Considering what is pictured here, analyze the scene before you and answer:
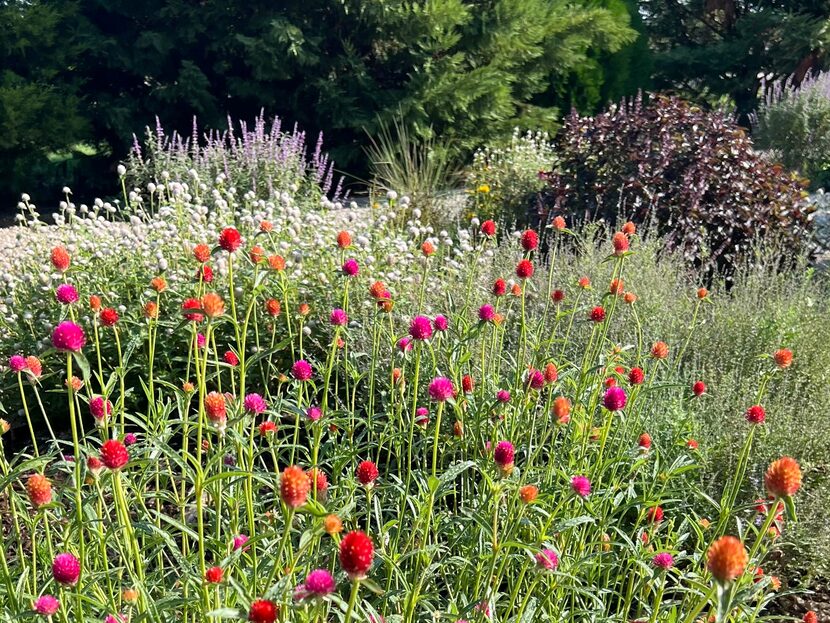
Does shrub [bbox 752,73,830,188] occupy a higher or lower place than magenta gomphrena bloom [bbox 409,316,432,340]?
higher

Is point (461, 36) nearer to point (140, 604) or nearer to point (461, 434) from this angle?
point (461, 434)

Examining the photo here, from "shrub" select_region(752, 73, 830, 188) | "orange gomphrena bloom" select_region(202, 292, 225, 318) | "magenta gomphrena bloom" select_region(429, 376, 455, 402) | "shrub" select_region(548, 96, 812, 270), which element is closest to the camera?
"orange gomphrena bloom" select_region(202, 292, 225, 318)

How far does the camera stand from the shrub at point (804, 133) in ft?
31.7

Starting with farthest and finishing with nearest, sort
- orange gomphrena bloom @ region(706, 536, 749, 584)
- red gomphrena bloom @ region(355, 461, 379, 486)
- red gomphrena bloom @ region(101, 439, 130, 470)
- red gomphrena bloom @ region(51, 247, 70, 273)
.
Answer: red gomphrena bloom @ region(51, 247, 70, 273) → red gomphrena bloom @ region(355, 461, 379, 486) → red gomphrena bloom @ region(101, 439, 130, 470) → orange gomphrena bloom @ region(706, 536, 749, 584)

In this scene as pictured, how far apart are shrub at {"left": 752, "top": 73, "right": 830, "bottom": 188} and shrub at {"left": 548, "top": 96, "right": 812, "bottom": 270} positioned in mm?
4434

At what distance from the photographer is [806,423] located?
9.08ft

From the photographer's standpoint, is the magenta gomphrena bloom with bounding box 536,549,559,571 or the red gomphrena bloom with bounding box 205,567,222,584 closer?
the red gomphrena bloom with bounding box 205,567,222,584

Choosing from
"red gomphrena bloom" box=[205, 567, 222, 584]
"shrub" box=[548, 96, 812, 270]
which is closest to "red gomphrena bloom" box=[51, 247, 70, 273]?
"red gomphrena bloom" box=[205, 567, 222, 584]

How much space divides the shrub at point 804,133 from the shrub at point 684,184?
14.5 ft

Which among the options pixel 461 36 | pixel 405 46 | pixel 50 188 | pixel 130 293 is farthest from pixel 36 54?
pixel 130 293

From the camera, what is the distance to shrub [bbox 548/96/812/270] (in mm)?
5156

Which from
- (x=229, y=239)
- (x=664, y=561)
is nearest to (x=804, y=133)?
(x=664, y=561)

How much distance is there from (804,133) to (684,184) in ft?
18.2

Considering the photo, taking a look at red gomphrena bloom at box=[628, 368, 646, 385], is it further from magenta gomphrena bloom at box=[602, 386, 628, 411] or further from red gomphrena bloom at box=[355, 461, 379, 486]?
red gomphrena bloom at box=[355, 461, 379, 486]
